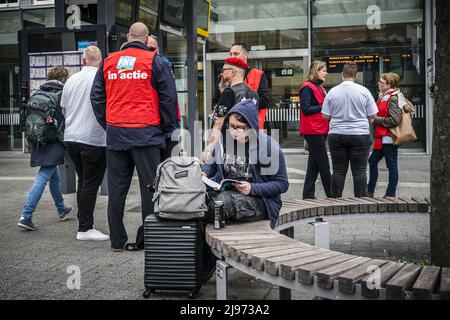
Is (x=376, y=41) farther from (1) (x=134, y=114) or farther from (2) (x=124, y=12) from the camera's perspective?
(1) (x=134, y=114)

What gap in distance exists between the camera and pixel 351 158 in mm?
7000

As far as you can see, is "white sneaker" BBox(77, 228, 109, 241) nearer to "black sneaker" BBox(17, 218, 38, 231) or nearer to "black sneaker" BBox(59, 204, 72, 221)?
"black sneaker" BBox(17, 218, 38, 231)

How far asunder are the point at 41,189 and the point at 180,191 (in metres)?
3.05

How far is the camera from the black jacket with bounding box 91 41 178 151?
5.32m

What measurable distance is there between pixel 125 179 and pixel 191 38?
6.07 meters

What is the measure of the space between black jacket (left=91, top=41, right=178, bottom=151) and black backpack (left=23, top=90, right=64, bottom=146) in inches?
49.8

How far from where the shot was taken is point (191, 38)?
11055 millimetres

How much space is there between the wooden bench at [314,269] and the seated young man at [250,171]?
0.13 m

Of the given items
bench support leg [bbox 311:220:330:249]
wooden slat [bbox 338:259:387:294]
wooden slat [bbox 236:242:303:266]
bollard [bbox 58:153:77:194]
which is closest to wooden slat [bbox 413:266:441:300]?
wooden slat [bbox 338:259:387:294]

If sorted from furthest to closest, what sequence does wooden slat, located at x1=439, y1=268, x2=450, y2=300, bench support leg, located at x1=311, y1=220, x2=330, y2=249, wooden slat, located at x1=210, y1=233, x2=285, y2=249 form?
bench support leg, located at x1=311, y1=220, x2=330, y2=249, wooden slat, located at x1=210, y1=233, x2=285, y2=249, wooden slat, located at x1=439, y1=268, x2=450, y2=300


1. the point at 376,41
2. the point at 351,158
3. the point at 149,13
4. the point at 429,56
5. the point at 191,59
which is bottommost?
the point at 351,158

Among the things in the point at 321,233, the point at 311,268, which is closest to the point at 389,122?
the point at 321,233

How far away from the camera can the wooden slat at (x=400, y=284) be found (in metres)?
2.75

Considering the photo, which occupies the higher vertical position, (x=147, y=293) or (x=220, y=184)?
(x=220, y=184)
